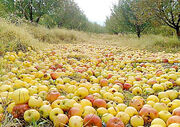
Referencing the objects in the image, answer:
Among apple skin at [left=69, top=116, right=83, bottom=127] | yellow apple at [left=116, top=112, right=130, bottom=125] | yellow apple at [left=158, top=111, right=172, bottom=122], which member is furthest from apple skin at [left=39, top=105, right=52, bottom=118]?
yellow apple at [left=158, top=111, right=172, bottom=122]

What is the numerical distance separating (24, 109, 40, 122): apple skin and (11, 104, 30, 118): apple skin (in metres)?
0.09

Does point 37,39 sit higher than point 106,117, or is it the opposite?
point 37,39

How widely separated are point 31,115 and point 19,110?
176 millimetres

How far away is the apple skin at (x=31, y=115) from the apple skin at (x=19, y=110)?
0.31 ft

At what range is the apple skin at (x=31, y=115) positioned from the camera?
1.48 metres

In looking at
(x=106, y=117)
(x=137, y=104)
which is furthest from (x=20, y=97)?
(x=137, y=104)

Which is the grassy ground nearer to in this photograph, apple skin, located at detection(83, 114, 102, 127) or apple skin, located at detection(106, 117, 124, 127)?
apple skin, located at detection(83, 114, 102, 127)

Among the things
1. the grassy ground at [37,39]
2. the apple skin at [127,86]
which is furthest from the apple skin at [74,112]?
the grassy ground at [37,39]

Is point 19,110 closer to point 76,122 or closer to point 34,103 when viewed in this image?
point 34,103

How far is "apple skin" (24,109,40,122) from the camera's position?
1.48m

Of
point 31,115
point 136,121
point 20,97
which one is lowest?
point 136,121

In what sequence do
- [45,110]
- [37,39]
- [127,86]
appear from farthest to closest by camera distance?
[37,39], [127,86], [45,110]

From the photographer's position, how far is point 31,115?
1487 mm

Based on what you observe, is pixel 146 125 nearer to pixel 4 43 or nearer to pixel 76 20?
pixel 4 43
